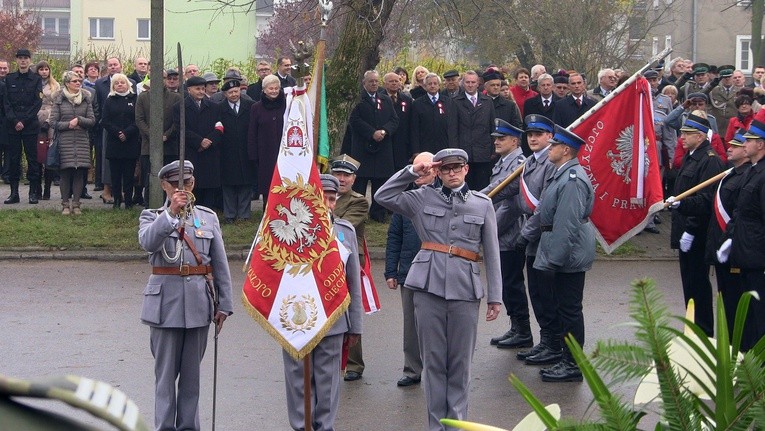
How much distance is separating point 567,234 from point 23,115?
10989 millimetres

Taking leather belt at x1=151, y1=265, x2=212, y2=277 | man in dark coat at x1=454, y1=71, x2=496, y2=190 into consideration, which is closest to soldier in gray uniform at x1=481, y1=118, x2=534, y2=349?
leather belt at x1=151, y1=265, x2=212, y2=277

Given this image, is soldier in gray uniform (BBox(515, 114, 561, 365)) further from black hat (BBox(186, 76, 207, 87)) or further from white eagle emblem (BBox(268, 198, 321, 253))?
black hat (BBox(186, 76, 207, 87))

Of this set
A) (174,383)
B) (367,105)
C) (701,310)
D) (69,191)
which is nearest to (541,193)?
(701,310)

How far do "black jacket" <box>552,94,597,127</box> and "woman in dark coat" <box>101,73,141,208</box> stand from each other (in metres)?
5.87

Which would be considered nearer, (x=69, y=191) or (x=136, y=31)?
(x=69, y=191)

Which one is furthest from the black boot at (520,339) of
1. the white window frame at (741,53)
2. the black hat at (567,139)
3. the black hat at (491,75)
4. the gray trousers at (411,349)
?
the white window frame at (741,53)

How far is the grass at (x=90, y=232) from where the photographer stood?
47.5ft

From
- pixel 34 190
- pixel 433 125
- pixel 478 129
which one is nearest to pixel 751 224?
pixel 478 129

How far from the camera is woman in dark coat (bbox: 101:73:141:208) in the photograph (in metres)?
16.2

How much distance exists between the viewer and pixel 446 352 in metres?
7.46

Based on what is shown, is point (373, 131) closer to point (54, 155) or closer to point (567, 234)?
point (54, 155)

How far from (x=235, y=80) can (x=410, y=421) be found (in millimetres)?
9242

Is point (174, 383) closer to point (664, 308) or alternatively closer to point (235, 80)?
point (664, 308)

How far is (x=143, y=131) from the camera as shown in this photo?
15867 millimetres
